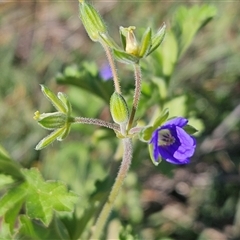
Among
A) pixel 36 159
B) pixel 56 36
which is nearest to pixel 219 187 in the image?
pixel 36 159

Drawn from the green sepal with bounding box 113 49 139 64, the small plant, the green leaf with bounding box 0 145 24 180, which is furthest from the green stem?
the green leaf with bounding box 0 145 24 180

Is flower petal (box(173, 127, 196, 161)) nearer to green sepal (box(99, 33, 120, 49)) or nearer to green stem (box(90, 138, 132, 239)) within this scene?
green stem (box(90, 138, 132, 239))

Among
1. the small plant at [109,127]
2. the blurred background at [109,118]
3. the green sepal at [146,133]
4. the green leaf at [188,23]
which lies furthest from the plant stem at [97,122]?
the blurred background at [109,118]

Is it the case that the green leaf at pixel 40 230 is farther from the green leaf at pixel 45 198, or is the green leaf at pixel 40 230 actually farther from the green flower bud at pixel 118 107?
the green flower bud at pixel 118 107

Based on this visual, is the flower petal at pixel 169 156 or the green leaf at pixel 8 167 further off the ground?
the green leaf at pixel 8 167

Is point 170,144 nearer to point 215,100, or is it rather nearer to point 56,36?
point 215,100
